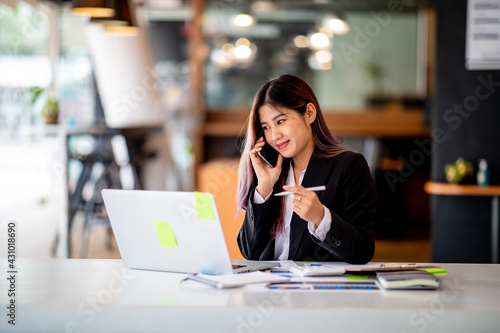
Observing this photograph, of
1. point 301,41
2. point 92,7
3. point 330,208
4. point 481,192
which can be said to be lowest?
point 481,192

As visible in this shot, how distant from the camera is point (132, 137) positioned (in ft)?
21.0

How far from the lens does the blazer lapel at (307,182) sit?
7.23 feet

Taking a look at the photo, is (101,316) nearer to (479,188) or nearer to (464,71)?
(479,188)

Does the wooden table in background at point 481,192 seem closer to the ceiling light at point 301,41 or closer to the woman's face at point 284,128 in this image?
the woman's face at point 284,128

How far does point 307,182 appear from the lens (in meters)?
2.26

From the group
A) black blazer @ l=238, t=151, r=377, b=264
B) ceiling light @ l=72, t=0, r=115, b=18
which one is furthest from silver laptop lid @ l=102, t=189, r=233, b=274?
ceiling light @ l=72, t=0, r=115, b=18

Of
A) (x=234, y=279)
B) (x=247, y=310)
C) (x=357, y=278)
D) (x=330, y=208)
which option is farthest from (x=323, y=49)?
(x=247, y=310)

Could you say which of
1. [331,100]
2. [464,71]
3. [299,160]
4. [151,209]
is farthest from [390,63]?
[151,209]

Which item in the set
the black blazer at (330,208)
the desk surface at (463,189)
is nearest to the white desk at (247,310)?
the black blazer at (330,208)

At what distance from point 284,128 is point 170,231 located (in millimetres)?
689

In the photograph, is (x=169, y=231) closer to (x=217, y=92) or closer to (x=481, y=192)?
(x=481, y=192)

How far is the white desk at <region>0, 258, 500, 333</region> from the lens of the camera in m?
1.42

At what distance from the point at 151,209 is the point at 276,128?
0.68 m

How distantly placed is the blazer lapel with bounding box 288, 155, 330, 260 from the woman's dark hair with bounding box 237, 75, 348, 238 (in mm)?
43
